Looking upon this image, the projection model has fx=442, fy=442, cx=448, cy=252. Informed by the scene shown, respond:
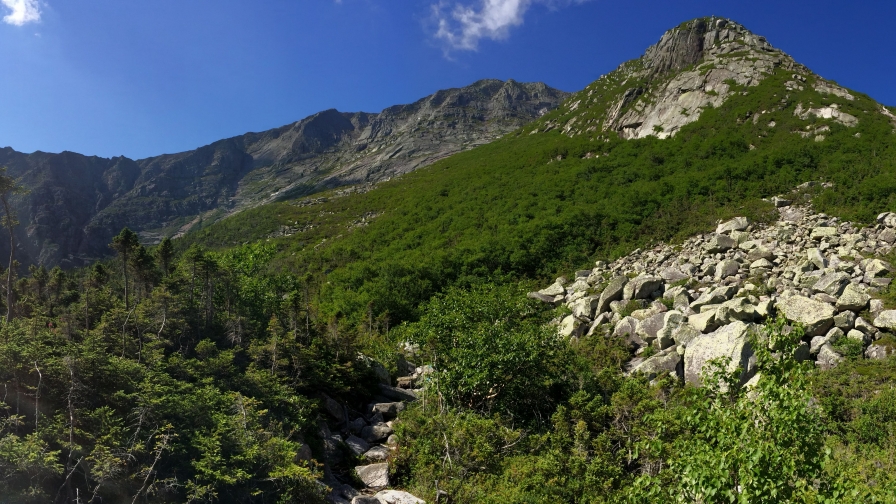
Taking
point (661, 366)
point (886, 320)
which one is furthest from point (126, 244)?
point (886, 320)

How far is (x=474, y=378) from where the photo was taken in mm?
14281

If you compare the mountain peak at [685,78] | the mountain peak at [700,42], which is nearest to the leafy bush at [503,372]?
the mountain peak at [685,78]

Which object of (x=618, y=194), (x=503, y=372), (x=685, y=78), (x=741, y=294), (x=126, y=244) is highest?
(x=685, y=78)

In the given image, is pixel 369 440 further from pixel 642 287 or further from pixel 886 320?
pixel 886 320

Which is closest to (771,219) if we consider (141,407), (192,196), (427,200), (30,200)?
(141,407)

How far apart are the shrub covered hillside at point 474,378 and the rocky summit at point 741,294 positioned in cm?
88

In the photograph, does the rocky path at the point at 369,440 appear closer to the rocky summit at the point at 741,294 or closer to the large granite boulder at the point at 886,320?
the rocky summit at the point at 741,294

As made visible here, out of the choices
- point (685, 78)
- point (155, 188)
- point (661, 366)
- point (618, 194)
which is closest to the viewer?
point (661, 366)

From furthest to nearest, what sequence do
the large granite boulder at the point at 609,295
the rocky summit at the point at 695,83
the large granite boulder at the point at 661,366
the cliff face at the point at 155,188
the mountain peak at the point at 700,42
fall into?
the cliff face at the point at 155,188 → the mountain peak at the point at 700,42 → the rocky summit at the point at 695,83 → the large granite boulder at the point at 609,295 → the large granite boulder at the point at 661,366

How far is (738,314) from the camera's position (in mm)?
15938

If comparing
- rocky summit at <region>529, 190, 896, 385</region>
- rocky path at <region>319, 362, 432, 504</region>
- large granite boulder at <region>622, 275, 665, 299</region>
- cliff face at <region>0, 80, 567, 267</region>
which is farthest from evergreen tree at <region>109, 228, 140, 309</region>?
cliff face at <region>0, 80, 567, 267</region>

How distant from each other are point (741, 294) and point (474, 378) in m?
12.1

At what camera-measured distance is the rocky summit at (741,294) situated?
47.0ft

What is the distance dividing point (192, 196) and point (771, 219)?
211 metres
